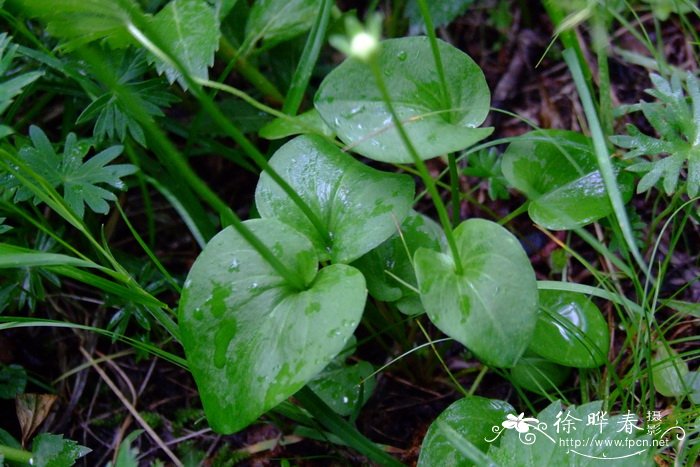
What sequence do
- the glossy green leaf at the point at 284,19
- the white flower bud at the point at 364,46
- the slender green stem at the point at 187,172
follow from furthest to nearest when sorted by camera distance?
the glossy green leaf at the point at 284,19 → the slender green stem at the point at 187,172 → the white flower bud at the point at 364,46

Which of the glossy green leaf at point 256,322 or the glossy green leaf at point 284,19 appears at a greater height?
the glossy green leaf at point 284,19

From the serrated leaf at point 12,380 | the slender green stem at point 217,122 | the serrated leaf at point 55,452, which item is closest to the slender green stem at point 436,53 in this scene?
the slender green stem at point 217,122

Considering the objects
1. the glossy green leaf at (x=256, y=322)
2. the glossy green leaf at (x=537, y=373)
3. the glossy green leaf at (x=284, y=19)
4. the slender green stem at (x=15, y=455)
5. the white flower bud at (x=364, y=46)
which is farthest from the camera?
the glossy green leaf at (x=284, y=19)

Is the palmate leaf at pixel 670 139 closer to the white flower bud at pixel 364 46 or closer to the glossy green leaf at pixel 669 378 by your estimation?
the glossy green leaf at pixel 669 378

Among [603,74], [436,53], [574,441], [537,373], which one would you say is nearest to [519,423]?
[574,441]

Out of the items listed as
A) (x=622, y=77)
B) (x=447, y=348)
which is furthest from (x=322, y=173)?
(x=622, y=77)

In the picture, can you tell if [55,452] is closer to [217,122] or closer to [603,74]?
[217,122]
